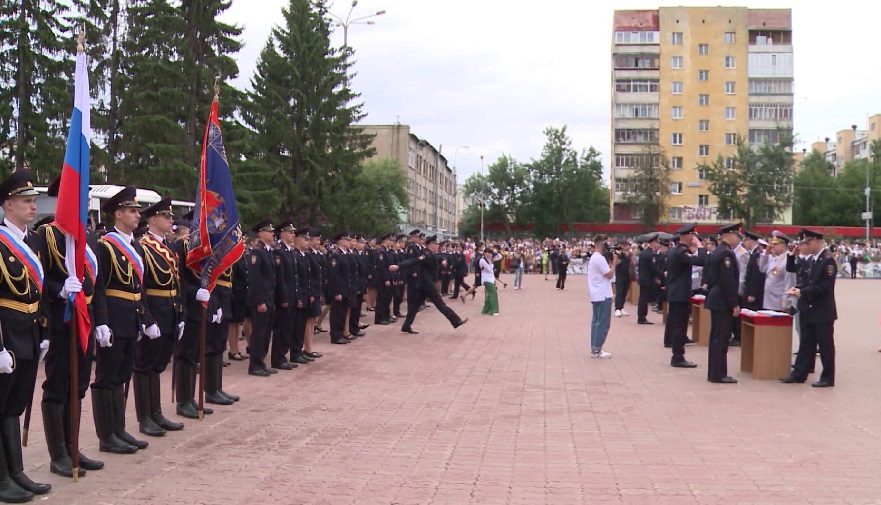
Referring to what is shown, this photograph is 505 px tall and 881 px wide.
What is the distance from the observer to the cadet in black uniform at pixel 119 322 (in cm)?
683

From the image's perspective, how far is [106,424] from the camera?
6.92 metres

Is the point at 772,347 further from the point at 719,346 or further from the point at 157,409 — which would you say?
the point at 157,409

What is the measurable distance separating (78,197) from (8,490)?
84.7 inches

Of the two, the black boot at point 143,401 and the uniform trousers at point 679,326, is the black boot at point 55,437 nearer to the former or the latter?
the black boot at point 143,401

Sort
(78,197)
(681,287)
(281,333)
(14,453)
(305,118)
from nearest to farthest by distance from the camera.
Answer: (14,453)
(78,197)
(281,333)
(681,287)
(305,118)

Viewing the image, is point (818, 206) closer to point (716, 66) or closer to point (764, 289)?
point (716, 66)

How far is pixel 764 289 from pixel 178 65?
22.5 metres

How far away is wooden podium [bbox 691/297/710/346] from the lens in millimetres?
15797

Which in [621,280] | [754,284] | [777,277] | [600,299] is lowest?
[621,280]

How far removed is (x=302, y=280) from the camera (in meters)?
12.4

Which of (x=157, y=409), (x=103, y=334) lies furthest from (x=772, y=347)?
(x=103, y=334)

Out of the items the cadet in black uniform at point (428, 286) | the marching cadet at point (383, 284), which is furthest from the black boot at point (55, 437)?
the marching cadet at point (383, 284)

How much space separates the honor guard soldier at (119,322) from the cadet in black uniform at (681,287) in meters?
8.50

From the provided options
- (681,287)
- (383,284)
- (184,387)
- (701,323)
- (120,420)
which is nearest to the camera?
(120,420)
